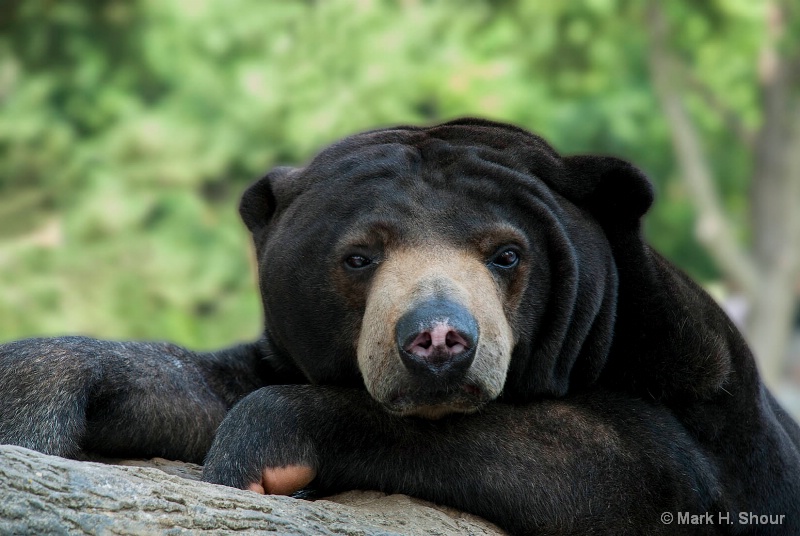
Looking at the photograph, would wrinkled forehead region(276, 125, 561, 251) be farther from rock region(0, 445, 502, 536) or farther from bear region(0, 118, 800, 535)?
rock region(0, 445, 502, 536)

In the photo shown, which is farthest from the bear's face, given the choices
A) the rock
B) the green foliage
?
the green foliage

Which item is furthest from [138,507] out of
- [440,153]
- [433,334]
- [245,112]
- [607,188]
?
[245,112]

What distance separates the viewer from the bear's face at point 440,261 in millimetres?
3555

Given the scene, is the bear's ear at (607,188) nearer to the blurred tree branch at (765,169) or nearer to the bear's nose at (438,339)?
the bear's nose at (438,339)

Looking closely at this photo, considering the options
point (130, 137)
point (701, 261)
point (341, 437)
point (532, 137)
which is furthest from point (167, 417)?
point (701, 261)

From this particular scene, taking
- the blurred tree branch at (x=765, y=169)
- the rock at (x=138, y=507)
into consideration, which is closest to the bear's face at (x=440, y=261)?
the rock at (x=138, y=507)

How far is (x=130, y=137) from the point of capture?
15172 mm

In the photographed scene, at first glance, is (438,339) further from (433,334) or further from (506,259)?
(506,259)

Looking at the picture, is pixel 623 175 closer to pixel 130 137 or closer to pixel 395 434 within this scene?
pixel 395 434

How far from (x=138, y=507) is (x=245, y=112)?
13385 mm

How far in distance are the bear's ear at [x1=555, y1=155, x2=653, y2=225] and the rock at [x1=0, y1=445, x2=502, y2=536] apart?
1.41 metres

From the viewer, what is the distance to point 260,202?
14.5 feet

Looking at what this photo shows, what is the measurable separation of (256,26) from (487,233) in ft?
42.2

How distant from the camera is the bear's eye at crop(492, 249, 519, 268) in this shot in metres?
3.78
